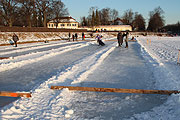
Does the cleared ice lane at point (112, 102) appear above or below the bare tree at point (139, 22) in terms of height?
below

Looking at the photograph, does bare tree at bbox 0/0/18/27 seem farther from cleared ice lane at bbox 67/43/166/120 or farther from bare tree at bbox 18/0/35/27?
cleared ice lane at bbox 67/43/166/120

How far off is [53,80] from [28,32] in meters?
31.0

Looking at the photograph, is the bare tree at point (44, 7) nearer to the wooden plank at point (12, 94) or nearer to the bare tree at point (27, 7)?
the bare tree at point (27, 7)

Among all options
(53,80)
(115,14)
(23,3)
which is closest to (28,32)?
(23,3)

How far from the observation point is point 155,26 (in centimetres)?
9062

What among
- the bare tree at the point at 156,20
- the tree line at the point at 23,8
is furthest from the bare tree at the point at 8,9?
the bare tree at the point at 156,20

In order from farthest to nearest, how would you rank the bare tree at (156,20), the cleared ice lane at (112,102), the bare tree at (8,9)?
the bare tree at (156,20)
the bare tree at (8,9)
the cleared ice lane at (112,102)

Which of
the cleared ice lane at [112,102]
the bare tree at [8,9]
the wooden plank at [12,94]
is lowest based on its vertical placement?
the cleared ice lane at [112,102]

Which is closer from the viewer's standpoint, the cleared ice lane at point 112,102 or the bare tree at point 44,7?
the cleared ice lane at point 112,102

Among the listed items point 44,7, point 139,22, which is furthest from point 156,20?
point 44,7

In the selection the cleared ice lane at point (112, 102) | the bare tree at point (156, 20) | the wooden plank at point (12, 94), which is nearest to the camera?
the cleared ice lane at point (112, 102)

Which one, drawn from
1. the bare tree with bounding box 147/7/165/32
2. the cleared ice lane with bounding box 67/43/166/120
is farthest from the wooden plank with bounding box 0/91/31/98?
the bare tree with bounding box 147/7/165/32

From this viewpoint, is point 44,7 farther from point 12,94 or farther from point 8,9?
point 12,94

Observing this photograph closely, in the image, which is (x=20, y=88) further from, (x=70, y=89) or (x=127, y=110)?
(x=127, y=110)
